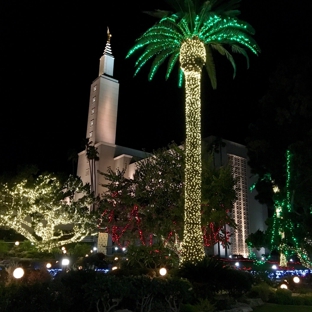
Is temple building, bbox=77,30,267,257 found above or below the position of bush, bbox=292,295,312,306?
above

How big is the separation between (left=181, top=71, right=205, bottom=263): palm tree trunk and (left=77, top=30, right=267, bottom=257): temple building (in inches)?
1113

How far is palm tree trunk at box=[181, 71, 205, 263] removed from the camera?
1886 centimetres

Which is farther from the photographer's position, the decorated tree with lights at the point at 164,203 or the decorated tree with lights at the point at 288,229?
the decorated tree with lights at the point at 164,203

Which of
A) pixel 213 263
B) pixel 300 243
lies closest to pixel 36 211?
pixel 300 243

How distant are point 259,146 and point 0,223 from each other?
27.6 meters

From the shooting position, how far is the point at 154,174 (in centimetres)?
3050

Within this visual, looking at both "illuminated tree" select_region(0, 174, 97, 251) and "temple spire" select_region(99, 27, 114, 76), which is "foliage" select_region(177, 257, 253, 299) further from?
"temple spire" select_region(99, 27, 114, 76)

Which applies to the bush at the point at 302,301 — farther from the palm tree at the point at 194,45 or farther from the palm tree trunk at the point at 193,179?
the palm tree at the point at 194,45

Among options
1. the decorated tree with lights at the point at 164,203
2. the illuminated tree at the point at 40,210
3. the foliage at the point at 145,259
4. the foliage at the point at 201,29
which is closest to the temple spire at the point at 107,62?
the illuminated tree at the point at 40,210

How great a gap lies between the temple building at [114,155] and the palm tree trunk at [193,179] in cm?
2828

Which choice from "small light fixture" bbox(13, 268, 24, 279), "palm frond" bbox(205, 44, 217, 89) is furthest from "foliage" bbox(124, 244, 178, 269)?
"palm frond" bbox(205, 44, 217, 89)

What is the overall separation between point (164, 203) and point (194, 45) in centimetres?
1264

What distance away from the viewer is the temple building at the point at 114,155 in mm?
49750

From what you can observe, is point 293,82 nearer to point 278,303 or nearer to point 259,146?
point 259,146
